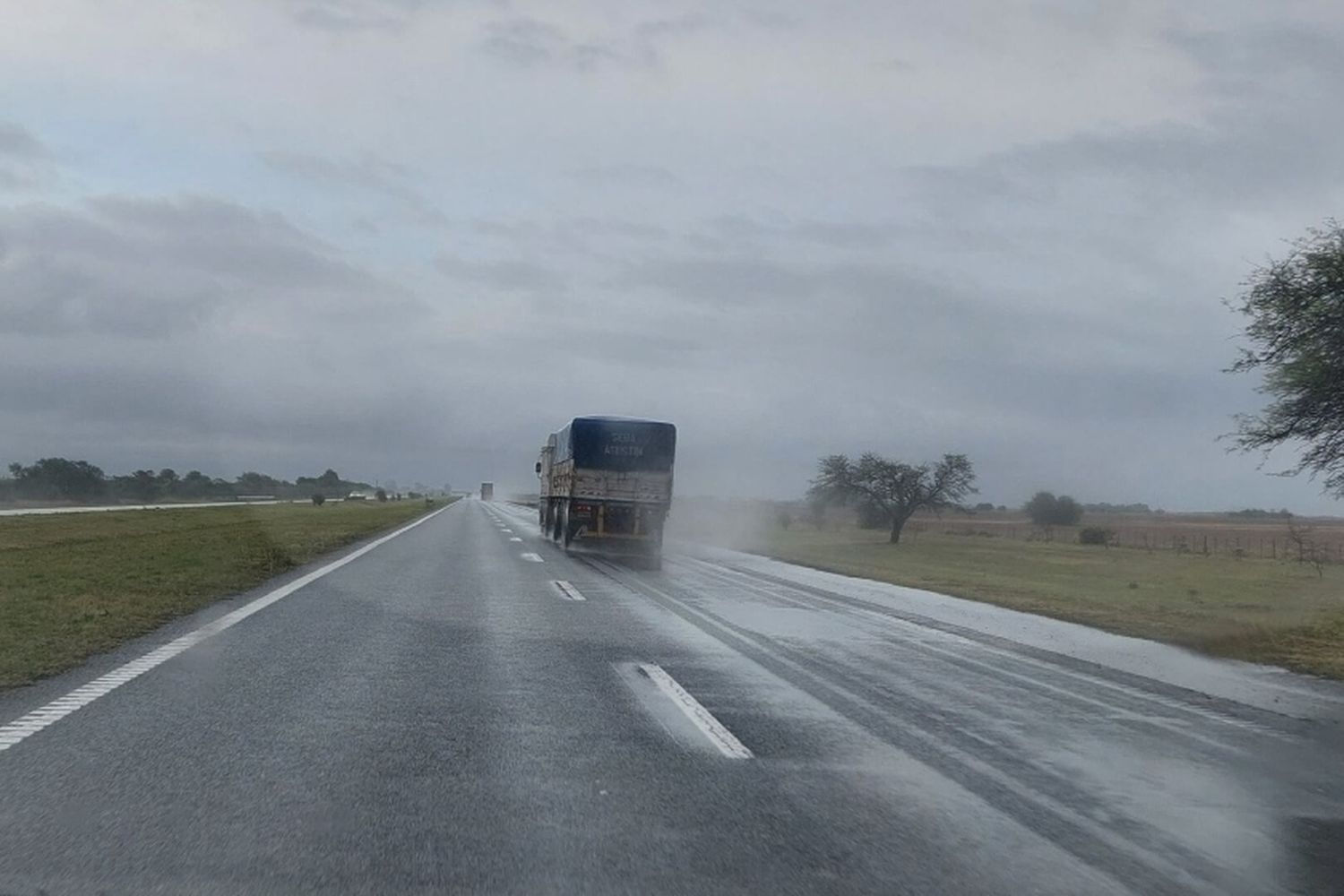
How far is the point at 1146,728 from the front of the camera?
9188mm

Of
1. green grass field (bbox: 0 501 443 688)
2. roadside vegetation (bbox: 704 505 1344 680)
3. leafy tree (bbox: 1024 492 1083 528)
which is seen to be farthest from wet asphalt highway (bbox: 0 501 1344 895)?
leafy tree (bbox: 1024 492 1083 528)

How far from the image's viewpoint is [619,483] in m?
32.0

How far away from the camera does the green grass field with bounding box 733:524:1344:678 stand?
54.2ft

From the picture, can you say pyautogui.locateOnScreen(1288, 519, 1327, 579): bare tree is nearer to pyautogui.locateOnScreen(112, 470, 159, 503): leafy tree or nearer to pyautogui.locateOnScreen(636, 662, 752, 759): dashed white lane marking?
pyautogui.locateOnScreen(636, 662, 752, 759): dashed white lane marking

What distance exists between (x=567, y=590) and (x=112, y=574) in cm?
817

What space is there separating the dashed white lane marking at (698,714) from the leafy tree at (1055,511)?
8101cm

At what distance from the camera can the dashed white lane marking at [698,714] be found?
782cm

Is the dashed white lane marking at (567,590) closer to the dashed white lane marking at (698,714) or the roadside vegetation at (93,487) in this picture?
the dashed white lane marking at (698,714)

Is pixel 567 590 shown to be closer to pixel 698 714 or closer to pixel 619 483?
pixel 698 714

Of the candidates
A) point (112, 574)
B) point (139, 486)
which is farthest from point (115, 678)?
point (139, 486)

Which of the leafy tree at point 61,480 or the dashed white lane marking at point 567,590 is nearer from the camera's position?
the dashed white lane marking at point 567,590

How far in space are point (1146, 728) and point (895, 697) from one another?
74.6 inches

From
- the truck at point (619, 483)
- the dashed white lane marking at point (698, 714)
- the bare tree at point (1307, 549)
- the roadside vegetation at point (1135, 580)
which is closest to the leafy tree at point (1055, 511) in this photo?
the roadside vegetation at point (1135, 580)

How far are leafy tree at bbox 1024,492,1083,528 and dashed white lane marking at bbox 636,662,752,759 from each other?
8101 cm
